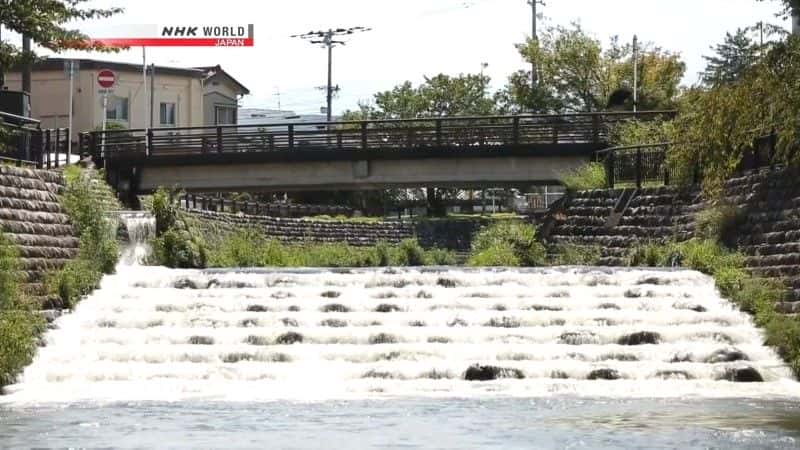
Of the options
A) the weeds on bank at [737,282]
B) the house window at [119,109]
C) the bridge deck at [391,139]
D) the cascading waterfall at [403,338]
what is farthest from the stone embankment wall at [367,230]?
the cascading waterfall at [403,338]

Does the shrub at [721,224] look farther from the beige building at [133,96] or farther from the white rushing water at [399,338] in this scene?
the beige building at [133,96]

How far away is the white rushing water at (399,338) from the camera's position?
23250 mm

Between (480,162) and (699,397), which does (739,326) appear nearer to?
(699,397)

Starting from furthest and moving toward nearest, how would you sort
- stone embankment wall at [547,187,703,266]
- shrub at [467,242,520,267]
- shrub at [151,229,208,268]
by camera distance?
shrub at [467,242,520,267] < shrub at [151,229,208,268] < stone embankment wall at [547,187,703,266]

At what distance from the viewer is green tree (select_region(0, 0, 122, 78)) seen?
27.3 metres

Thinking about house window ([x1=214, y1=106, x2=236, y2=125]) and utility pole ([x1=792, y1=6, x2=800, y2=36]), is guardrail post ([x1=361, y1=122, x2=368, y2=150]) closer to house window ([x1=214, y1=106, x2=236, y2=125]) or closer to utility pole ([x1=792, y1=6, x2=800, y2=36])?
utility pole ([x1=792, y1=6, x2=800, y2=36])

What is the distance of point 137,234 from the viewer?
120 ft

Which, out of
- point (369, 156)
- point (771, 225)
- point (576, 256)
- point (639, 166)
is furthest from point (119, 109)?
point (771, 225)

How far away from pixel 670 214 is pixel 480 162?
430 inches

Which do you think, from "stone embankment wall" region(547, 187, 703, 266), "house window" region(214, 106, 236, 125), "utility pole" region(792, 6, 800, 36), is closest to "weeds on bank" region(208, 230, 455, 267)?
"stone embankment wall" region(547, 187, 703, 266)

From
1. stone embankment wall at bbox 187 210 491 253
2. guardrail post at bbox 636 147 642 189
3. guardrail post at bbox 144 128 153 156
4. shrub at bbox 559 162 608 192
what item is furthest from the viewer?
stone embankment wall at bbox 187 210 491 253

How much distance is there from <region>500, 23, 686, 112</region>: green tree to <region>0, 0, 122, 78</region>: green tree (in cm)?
4822

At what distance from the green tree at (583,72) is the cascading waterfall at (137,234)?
40597 millimetres

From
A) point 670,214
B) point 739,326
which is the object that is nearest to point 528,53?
point 670,214
